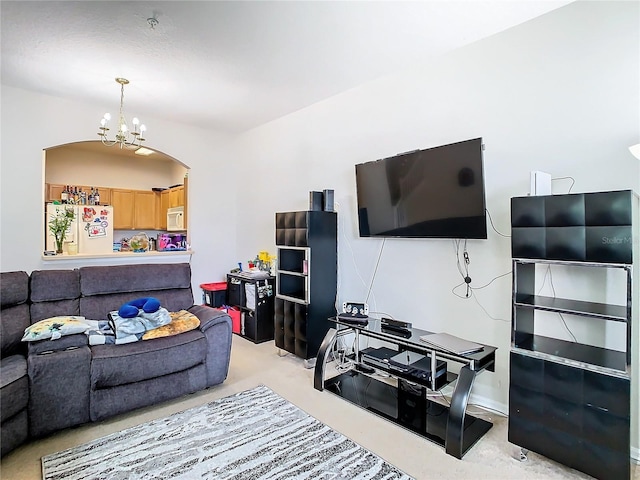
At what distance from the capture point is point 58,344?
233 centimetres

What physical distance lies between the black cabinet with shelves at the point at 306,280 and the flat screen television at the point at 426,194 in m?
0.46

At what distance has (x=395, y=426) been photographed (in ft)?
7.80

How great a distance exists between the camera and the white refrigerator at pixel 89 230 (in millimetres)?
4164

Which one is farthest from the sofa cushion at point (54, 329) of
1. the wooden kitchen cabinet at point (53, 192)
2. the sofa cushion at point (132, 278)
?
the wooden kitchen cabinet at point (53, 192)

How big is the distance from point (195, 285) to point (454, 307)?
3.63 metres

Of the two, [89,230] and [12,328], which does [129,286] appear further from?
[89,230]

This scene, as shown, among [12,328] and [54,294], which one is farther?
[54,294]

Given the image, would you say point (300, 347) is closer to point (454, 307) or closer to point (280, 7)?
point (454, 307)

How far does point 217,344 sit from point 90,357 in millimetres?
879

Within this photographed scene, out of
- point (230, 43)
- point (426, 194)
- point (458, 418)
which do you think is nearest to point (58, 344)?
point (230, 43)

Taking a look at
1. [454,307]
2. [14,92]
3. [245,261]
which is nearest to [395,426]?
[454,307]

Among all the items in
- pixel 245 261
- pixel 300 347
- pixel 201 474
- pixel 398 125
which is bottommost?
pixel 201 474

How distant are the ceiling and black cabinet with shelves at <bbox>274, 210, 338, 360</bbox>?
4.51 ft

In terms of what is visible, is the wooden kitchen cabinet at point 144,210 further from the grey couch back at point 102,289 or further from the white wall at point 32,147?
the grey couch back at point 102,289
